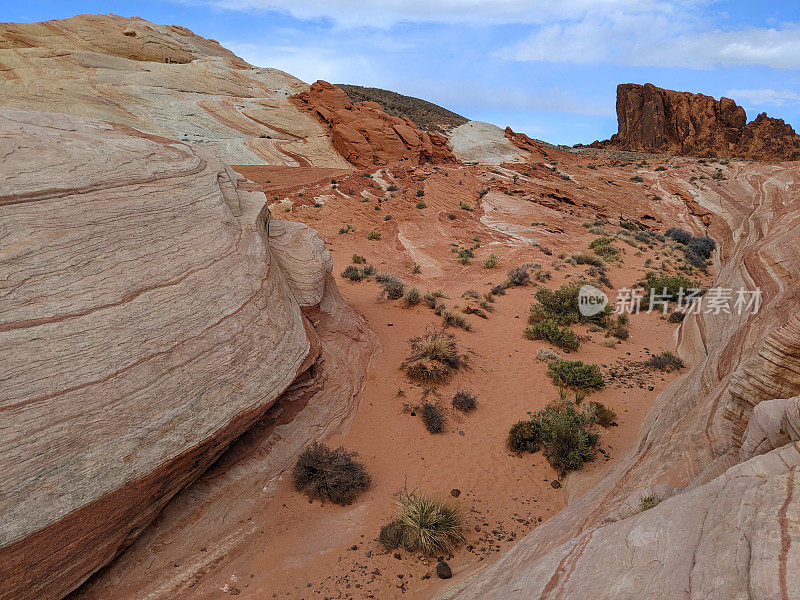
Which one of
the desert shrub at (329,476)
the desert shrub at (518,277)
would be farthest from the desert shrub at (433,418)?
the desert shrub at (518,277)

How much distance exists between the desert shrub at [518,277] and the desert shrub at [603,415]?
8.13 metres

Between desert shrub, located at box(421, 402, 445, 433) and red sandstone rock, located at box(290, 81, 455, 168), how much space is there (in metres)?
26.7

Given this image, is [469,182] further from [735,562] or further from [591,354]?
[735,562]

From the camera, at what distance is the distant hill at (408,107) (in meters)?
49.2

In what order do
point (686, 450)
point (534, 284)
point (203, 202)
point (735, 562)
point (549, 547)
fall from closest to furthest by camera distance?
point (735, 562)
point (549, 547)
point (686, 450)
point (203, 202)
point (534, 284)

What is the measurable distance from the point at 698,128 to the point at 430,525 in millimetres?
78044

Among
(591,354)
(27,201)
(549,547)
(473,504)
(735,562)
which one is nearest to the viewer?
(735,562)

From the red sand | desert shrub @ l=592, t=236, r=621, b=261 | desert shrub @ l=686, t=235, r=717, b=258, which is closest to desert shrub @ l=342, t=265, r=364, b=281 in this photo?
the red sand

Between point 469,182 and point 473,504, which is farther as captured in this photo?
point 469,182

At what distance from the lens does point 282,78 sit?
43781mm

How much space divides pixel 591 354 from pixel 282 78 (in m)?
43.3

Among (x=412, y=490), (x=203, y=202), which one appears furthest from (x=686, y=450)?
(x=203, y=202)

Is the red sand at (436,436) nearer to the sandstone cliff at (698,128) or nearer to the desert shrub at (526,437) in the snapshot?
the desert shrub at (526,437)

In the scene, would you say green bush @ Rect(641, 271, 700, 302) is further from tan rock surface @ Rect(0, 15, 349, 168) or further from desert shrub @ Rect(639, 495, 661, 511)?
tan rock surface @ Rect(0, 15, 349, 168)
